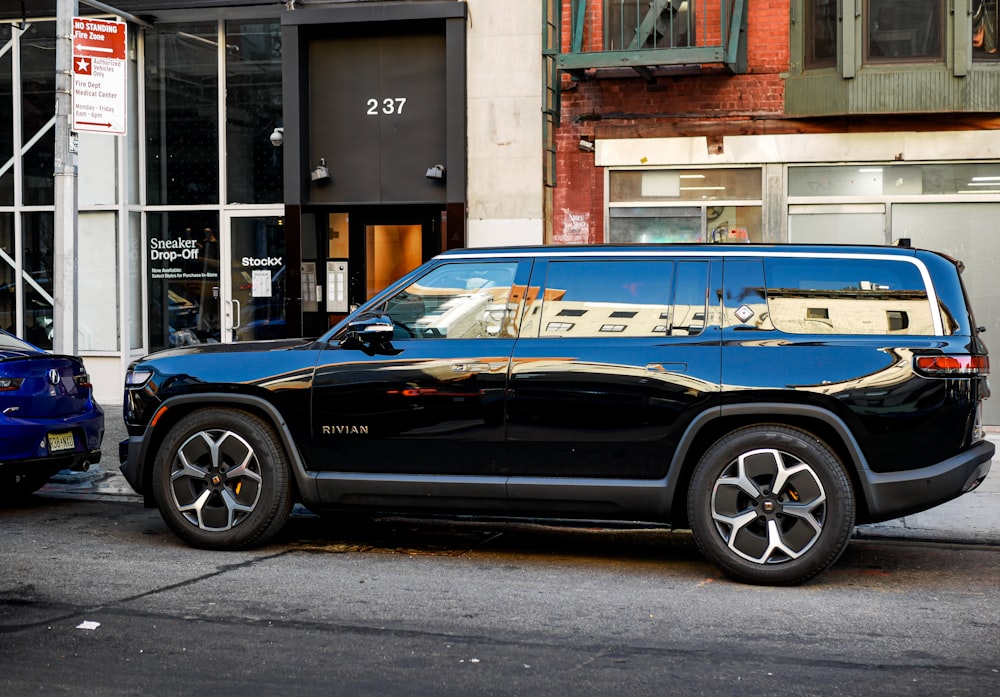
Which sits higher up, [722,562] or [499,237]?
[499,237]

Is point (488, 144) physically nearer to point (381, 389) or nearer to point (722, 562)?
point (381, 389)

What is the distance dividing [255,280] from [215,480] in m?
8.44

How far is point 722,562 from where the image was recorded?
6.72 m

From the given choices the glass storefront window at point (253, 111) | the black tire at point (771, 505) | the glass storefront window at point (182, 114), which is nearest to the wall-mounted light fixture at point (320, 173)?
the glass storefront window at point (253, 111)

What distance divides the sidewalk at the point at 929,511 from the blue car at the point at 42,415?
777 millimetres

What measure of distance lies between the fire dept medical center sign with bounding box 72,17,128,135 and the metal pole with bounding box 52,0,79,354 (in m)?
0.19

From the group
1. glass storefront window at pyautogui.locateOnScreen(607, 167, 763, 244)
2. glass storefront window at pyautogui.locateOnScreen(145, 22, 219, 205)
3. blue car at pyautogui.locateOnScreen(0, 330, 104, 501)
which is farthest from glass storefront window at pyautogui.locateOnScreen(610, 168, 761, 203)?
blue car at pyautogui.locateOnScreen(0, 330, 104, 501)

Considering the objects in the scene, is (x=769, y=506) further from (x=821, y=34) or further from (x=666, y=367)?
(x=821, y=34)

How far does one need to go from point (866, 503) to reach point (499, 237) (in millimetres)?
8542

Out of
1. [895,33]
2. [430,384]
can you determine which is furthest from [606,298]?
[895,33]

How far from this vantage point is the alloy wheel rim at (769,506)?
21.7 ft

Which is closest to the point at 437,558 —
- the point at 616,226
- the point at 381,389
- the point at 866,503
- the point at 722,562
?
the point at 381,389

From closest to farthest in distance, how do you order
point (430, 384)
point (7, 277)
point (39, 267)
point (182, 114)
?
1. point (430, 384)
2. point (182, 114)
3. point (39, 267)
4. point (7, 277)

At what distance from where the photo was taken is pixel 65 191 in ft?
35.6
